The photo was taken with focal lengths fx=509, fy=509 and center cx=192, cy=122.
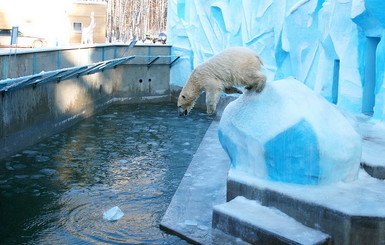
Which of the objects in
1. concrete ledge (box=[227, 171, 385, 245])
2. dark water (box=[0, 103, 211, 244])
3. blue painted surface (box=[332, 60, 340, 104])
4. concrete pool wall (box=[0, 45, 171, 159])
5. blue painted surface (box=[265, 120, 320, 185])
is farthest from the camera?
blue painted surface (box=[332, 60, 340, 104])

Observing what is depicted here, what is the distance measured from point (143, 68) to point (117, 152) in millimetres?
7985

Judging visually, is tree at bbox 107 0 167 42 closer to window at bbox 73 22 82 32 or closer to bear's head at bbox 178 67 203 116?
window at bbox 73 22 82 32

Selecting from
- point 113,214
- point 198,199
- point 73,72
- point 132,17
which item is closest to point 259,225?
point 198,199

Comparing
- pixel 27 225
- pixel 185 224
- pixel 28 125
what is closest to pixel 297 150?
pixel 185 224

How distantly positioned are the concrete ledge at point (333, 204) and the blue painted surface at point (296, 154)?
0.40 feet

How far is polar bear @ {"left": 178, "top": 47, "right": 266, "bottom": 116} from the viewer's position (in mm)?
5574

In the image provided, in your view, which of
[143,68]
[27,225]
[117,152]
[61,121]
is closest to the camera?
[27,225]

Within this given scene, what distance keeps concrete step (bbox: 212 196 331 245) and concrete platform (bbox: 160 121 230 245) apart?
0.92ft

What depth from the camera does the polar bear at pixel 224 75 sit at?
5.57 m

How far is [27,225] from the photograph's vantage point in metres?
6.27

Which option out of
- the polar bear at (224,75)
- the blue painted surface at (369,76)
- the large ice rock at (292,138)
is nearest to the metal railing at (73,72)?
the polar bear at (224,75)

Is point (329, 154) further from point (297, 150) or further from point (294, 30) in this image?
point (294, 30)

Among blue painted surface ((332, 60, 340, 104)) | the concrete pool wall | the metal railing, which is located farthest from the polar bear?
blue painted surface ((332, 60, 340, 104))

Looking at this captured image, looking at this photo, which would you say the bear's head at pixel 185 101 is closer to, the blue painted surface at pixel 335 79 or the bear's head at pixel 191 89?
the bear's head at pixel 191 89
